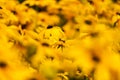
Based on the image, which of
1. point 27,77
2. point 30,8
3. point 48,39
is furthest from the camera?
point 30,8

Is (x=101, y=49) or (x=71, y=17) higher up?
(x=71, y=17)

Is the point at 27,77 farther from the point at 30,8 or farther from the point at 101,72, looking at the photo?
the point at 30,8

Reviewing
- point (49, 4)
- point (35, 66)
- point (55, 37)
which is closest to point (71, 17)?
point (49, 4)

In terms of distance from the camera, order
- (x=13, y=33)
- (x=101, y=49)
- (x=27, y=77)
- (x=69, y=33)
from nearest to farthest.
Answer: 1. (x=27, y=77)
2. (x=101, y=49)
3. (x=13, y=33)
4. (x=69, y=33)

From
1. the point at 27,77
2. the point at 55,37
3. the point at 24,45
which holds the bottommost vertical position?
the point at 27,77

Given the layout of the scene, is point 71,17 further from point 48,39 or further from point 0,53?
point 0,53

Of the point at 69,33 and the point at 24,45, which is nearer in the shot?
the point at 24,45
